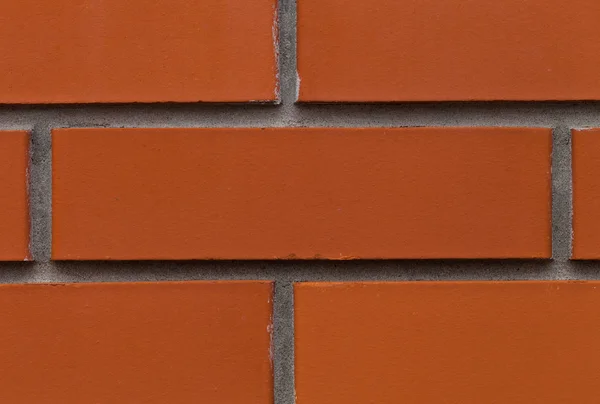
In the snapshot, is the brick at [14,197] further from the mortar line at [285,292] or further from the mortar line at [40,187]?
the mortar line at [285,292]

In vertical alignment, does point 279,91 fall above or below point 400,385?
above

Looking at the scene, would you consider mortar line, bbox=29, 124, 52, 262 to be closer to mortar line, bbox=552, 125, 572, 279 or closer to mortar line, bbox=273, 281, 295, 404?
mortar line, bbox=273, 281, 295, 404

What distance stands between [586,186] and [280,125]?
367 millimetres

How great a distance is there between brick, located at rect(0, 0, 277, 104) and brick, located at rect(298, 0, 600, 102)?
0.06m

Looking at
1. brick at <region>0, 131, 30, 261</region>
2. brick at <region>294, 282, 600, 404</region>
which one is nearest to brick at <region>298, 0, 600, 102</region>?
brick at <region>294, 282, 600, 404</region>

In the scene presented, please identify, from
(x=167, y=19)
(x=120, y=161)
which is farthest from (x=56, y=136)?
(x=167, y=19)

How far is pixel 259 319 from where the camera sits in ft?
2.09

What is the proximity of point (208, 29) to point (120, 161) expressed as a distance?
186mm

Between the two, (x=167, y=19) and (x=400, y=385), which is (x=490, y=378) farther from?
(x=167, y=19)

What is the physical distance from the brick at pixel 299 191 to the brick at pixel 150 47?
0.05 meters

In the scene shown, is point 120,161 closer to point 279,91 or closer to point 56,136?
point 56,136

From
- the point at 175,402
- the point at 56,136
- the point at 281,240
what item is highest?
the point at 56,136

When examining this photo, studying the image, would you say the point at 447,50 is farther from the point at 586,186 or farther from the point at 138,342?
the point at 138,342

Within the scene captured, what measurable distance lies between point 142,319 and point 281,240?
191 mm
